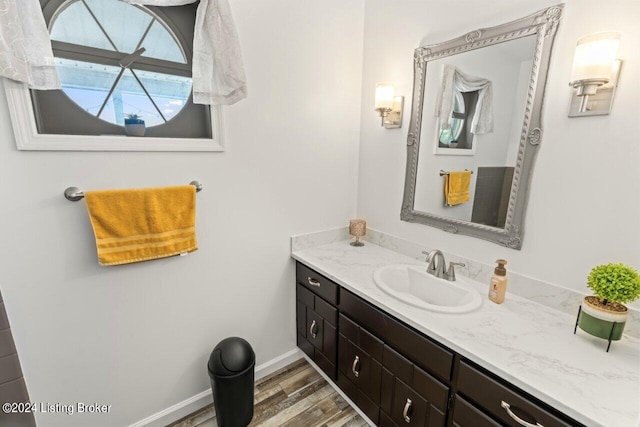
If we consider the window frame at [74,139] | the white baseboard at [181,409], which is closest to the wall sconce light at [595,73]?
the window frame at [74,139]

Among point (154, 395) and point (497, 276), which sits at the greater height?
point (497, 276)

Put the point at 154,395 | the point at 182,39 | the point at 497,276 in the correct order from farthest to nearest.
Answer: the point at 154,395, the point at 182,39, the point at 497,276

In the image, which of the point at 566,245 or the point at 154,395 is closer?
the point at 566,245

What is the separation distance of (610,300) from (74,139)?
2.05 m

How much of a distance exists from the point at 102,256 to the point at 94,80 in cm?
75

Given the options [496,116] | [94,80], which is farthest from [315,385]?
[94,80]

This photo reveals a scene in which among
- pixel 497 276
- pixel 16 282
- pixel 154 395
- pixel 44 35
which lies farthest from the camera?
pixel 154 395

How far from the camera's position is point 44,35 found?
1016 millimetres

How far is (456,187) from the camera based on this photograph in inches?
62.2

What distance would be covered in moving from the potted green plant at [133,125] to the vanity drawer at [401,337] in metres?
1.25

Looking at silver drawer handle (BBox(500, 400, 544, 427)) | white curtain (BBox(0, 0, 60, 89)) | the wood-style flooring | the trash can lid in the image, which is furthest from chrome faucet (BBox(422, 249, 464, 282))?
white curtain (BBox(0, 0, 60, 89))

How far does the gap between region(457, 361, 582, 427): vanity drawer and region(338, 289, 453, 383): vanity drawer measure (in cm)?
7

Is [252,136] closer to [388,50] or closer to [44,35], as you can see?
[44,35]

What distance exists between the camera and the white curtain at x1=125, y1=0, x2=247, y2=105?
1307mm
